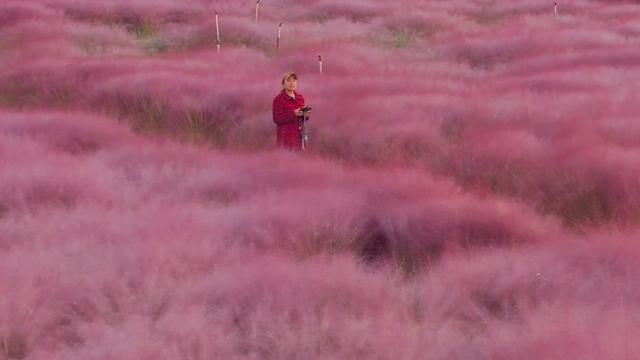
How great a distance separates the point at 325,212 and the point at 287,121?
295cm

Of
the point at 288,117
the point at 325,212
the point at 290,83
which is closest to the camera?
the point at 325,212

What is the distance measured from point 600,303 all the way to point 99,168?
13.8 ft

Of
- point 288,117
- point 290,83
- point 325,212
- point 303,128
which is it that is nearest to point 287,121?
point 288,117

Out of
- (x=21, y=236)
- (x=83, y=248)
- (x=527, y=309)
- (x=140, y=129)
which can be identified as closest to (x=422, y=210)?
(x=527, y=309)

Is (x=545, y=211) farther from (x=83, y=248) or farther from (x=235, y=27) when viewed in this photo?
(x=235, y=27)

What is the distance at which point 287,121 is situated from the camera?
8633 millimetres

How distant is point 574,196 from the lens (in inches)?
262

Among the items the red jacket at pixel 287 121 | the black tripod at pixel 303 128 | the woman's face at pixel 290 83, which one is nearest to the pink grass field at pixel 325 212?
the black tripod at pixel 303 128

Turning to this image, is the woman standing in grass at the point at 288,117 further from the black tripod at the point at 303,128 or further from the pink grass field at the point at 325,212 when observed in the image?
the pink grass field at the point at 325,212

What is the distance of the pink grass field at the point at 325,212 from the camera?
4.00 meters

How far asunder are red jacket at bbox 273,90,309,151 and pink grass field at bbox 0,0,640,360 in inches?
17.9

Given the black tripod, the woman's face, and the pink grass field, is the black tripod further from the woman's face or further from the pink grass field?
the woman's face

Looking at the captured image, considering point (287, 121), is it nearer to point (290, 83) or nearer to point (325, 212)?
point (290, 83)

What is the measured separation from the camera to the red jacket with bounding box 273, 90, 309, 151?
8.59 metres
